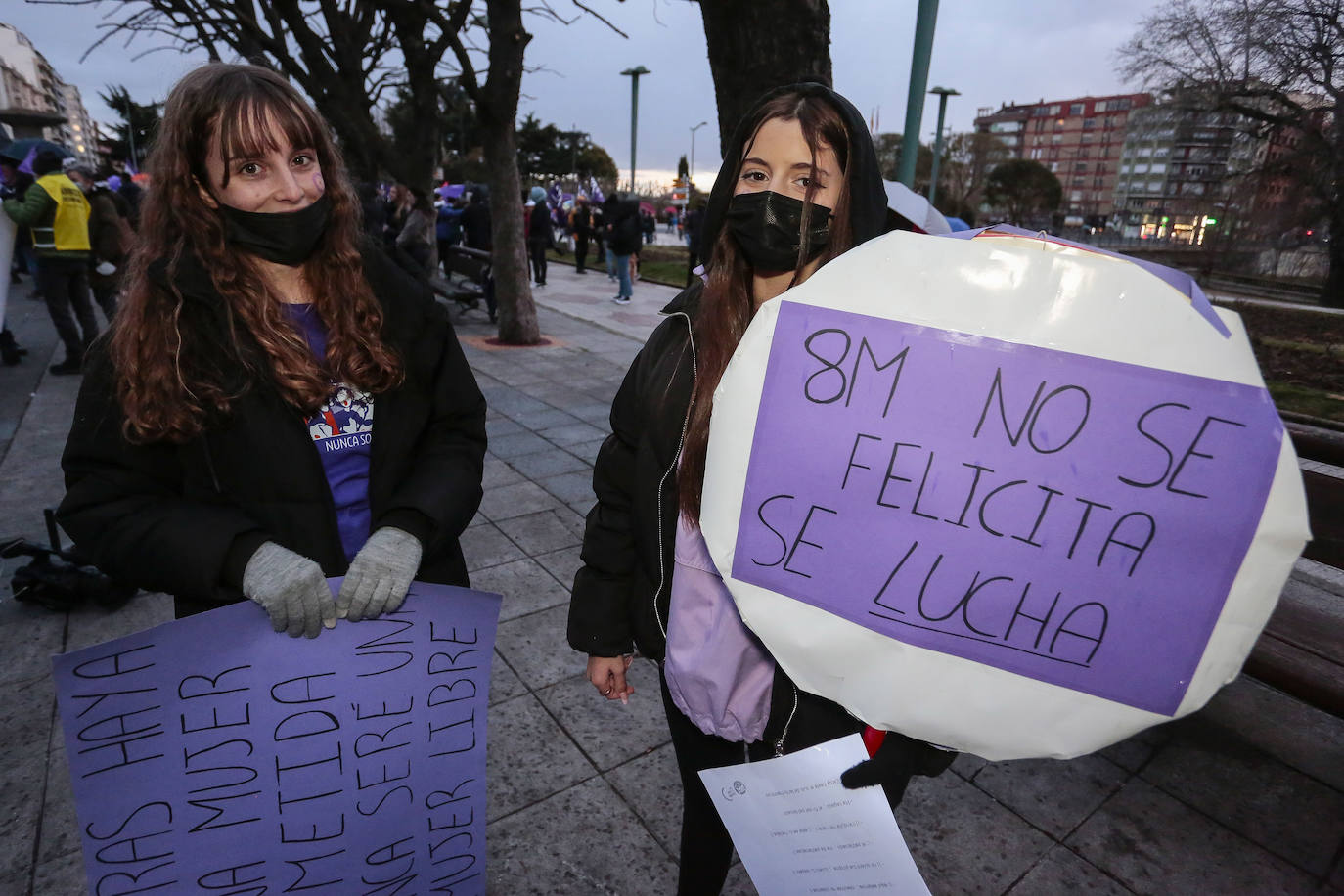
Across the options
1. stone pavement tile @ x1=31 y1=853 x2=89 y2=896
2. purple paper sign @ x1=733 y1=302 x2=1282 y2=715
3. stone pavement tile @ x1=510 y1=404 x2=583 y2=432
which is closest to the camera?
purple paper sign @ x1=733 y1=302 x2=1282 y2=715

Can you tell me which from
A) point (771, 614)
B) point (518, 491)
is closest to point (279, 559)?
point (771, 614)

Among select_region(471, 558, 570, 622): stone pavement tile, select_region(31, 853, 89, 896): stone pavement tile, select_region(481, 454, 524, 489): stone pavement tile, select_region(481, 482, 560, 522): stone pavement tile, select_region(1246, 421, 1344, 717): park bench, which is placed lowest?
select_region(31, 853, 89, 896): stone pavement tile

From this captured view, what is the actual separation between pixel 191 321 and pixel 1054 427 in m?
1.40

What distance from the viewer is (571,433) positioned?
18.9 ft

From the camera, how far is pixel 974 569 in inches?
33.5

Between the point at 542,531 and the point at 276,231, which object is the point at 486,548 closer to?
the point at 542,531

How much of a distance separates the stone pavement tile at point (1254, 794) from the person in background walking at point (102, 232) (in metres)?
8.14

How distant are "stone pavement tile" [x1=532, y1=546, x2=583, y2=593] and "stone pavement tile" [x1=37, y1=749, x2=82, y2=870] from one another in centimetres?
184

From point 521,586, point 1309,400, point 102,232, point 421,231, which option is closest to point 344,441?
point 521,586

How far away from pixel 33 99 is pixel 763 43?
79726mm

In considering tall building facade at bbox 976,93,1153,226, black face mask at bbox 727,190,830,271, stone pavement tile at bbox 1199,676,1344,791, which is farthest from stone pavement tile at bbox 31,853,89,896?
tall building facade at bbox 976,93,1153,226

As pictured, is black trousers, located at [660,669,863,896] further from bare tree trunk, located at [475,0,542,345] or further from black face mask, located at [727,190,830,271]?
bare tree trunk, located at [475,0,542,345]

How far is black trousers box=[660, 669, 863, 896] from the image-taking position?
1.22m

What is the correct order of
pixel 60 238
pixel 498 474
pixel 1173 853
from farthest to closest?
1. pixel 60 238
2. pixel 498 474
3. pixel 1173 853
